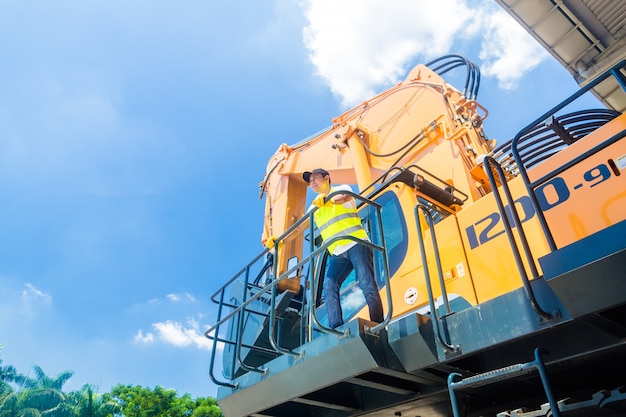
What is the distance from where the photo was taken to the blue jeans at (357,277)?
3.41 metres

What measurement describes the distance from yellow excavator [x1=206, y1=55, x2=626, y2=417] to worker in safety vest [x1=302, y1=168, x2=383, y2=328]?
0.54 feet

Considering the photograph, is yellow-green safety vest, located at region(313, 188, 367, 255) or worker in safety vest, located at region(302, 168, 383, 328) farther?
yellow-green safety vest, located at region(313, 188, 367, 255)

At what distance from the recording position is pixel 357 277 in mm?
3742

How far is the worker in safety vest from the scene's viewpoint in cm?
355

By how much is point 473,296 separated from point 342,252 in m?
1.15

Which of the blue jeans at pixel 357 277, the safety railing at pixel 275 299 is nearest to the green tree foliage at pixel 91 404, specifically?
the safety railing at pixel 275 299

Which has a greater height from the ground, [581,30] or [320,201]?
[581,30]

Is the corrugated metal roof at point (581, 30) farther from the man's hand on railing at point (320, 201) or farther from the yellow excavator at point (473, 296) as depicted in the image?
the man's hand on railing at point (320, 201)

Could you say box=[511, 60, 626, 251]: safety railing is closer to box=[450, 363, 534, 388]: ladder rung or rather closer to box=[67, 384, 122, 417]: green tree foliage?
box=[450, 363, 534, 388]: ladder rung

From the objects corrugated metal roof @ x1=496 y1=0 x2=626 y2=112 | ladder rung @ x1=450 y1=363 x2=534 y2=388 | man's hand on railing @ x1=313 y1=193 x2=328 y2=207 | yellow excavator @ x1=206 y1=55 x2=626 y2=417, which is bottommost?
ladder rung @ x1=450 y1=363 x2=534 y2=388

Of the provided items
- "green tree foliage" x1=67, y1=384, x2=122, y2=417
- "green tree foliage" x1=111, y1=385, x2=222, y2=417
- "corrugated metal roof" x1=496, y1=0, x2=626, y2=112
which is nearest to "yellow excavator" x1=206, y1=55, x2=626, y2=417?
"corrugated metal roof" x1=496, y1=0, x2=626, y2=112

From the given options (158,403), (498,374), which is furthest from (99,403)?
(498,374)

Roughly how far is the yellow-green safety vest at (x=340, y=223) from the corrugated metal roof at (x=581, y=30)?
11.5ft

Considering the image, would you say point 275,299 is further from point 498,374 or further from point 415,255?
point 498,374
